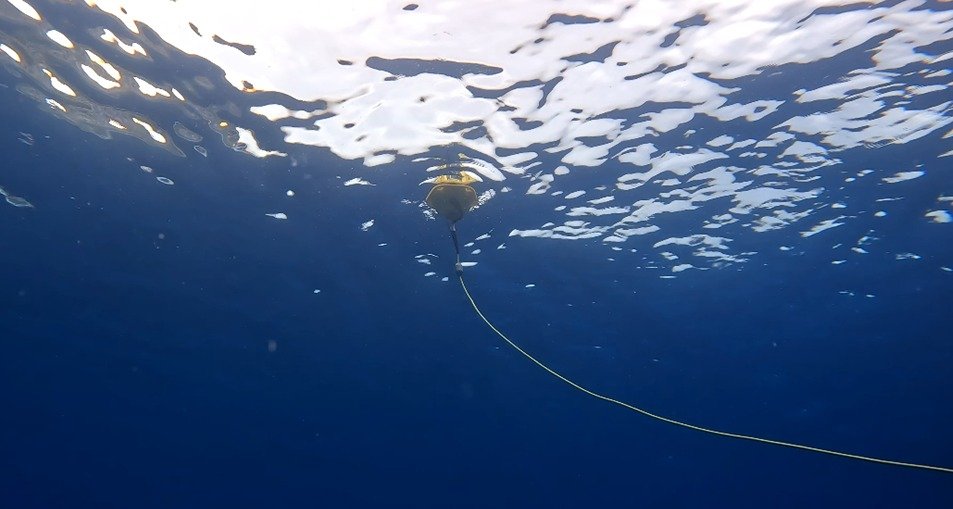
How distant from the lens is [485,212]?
550 inches

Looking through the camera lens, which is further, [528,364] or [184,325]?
[528,364]

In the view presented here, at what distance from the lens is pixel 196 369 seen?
1094 inches

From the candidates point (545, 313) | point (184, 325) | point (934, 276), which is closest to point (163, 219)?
point (184, 325)

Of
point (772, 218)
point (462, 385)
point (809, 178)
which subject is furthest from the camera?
point (462, 385)

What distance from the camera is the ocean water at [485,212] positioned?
347 inches

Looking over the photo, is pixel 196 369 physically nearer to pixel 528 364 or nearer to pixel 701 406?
pixel 528 364

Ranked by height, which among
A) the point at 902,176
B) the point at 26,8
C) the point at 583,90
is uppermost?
the point at 26,8

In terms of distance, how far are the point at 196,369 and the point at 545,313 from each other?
62.8 ft

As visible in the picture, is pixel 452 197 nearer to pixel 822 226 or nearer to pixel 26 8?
pixel 26 8

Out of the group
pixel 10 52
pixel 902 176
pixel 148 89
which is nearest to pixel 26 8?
pixel 10 52

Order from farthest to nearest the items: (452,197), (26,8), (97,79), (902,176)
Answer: (902,176) < (452,197) < (97,79) < (26,8)

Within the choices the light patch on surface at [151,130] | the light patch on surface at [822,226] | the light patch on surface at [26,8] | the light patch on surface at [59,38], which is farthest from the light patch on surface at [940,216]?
the light patch on surface at [26,8]

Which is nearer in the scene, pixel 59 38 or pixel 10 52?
pixel 59 38

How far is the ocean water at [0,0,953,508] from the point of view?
28.9 feet
